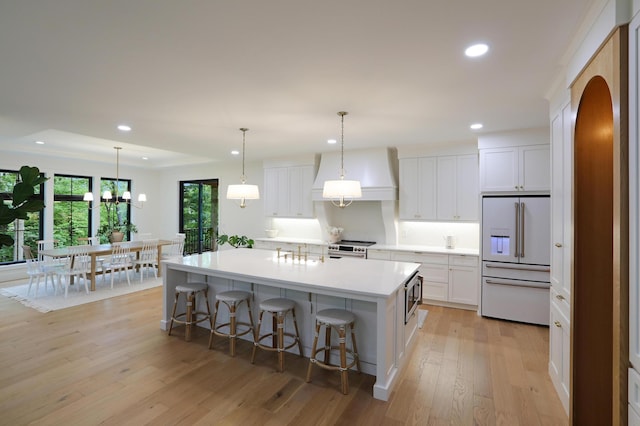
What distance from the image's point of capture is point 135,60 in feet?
7.73

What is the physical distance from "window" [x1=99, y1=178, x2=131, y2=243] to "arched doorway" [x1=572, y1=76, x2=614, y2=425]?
8.71m

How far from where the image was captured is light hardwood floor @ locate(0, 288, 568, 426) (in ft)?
7.55

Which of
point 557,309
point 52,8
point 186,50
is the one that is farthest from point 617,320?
point 52,8

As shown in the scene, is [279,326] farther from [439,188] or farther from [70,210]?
[70,210]

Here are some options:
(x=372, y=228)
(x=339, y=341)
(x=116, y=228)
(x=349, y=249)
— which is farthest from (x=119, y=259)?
(x=339, y=341)

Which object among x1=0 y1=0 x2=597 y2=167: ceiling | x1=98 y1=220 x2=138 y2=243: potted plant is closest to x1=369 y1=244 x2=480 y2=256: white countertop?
x1=0 y1=0 x2=597 y2=167: ceiling

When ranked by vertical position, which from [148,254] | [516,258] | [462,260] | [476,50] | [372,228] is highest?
[476,50]

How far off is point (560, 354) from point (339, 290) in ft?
6.09

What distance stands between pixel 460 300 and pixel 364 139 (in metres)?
2.88

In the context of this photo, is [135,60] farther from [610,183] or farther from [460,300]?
[460,300]

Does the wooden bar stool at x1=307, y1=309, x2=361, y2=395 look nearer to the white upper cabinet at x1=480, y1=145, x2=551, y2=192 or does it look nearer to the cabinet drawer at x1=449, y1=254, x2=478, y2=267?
the cabinet drawer at x1=449, y1=254, x2=478, y2=267

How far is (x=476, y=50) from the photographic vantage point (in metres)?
2.18

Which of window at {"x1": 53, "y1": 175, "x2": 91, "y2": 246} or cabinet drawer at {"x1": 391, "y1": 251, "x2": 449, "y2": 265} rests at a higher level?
window at {"x1": 53, "y1": 175, "x2": 91, "y2": 246}

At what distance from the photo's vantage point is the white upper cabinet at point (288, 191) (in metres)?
6.28
